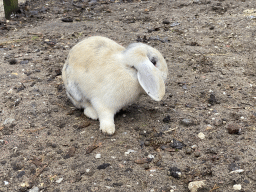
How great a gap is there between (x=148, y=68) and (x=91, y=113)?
0.90 meters

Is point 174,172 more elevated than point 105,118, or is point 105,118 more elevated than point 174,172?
point 105,118

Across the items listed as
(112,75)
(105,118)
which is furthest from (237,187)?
(112,75)

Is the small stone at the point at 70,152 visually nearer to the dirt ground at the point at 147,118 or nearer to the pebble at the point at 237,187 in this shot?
the dirt ground at the point at 147,118

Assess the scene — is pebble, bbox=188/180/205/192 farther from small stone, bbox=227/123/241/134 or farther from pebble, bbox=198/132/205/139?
small stone, bbox=227/123/241/134

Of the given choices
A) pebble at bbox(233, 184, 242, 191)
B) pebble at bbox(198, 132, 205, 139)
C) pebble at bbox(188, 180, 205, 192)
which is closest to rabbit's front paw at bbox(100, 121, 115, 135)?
pebble at bbox(198, 132, 205, 139)

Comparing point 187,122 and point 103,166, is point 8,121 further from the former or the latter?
point 187,122

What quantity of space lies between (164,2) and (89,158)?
5.30 metres

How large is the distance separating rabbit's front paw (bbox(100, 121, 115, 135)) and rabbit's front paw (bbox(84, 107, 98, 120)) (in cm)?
25

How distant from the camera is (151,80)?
2834 mm

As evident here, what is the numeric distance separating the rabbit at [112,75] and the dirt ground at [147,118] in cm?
29

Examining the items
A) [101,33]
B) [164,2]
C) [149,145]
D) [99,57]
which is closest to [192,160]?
[149,145]

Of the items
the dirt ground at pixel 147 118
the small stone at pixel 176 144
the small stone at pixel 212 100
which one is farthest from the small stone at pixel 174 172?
the small stone at pixel 212 100

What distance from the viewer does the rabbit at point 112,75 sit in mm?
2908

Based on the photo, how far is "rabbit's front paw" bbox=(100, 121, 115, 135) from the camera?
3.08 m
